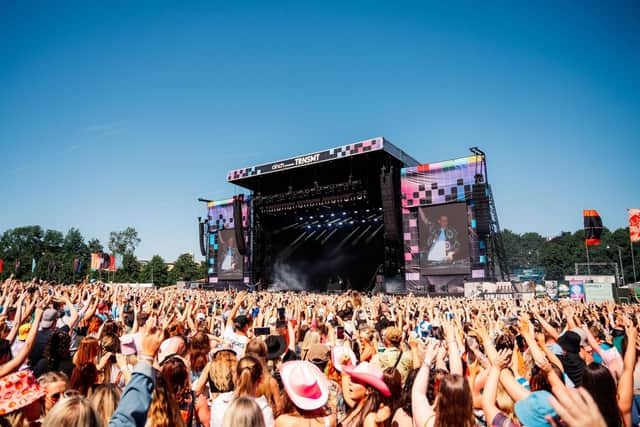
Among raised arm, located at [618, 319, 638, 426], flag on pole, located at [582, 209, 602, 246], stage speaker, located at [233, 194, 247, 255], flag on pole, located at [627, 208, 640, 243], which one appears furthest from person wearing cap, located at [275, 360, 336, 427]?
stage speaker, located at [233, 194, 247, 255]

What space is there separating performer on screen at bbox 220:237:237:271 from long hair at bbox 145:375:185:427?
31226 millimetres

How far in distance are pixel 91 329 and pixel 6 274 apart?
70.9 meters

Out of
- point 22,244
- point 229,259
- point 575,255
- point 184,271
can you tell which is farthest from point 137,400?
point 575,255

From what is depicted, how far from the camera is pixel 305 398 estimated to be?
8.32 feet

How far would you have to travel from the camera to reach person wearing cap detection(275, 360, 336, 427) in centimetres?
251

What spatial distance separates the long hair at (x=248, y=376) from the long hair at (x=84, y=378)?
1115 millimetres

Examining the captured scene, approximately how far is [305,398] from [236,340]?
2116 millimetres

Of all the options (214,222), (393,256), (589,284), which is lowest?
(589,284)

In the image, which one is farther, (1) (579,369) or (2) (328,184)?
(2) (328,184)

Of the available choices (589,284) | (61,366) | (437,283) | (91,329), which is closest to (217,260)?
(437,283)

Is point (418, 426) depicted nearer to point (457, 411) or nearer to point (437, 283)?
point (457, 411)

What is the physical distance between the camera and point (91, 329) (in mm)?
5441

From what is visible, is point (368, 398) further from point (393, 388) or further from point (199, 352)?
point (199, 352)

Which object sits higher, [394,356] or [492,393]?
[492,393]
